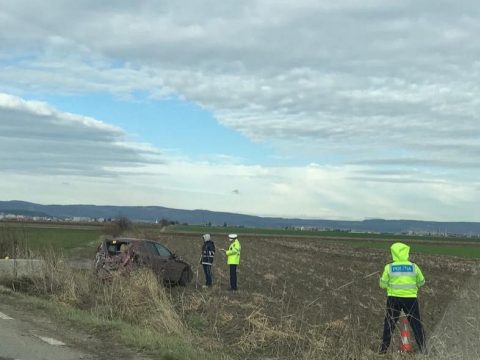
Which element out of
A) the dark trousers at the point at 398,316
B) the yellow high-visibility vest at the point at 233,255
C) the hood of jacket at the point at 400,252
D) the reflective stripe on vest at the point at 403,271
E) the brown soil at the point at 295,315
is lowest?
the brown soil at the point at 295,315

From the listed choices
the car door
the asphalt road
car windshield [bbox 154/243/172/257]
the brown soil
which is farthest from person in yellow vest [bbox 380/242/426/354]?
car windshield [bbox 154/243/172/257]

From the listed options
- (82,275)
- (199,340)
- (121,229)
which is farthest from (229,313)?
(121,229)

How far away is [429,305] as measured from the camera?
1812cm

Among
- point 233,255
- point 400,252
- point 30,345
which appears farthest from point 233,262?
point 30,345

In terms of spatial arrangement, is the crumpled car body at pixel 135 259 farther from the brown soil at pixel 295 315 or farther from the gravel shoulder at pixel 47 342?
the gravel shoulder at pixel 47 342

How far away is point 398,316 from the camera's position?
1019 centimetres

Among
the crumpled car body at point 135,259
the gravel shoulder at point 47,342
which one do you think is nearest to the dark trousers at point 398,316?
the gravel shoulder at point 47,342

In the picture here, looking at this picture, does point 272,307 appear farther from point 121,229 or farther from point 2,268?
point 121,229

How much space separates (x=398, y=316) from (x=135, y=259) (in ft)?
28.2

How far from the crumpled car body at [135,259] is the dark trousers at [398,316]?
299 inches

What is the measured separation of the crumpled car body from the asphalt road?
208 inches

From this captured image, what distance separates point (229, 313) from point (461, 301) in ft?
31.5

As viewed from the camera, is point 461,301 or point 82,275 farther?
point 461,301

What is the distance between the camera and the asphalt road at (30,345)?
8.36 metres
